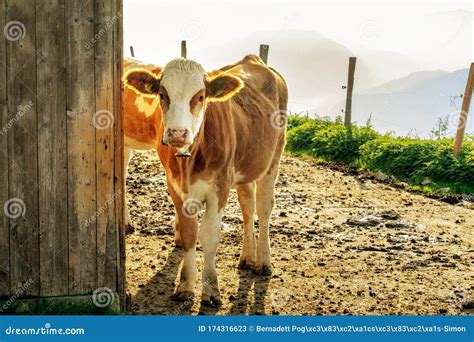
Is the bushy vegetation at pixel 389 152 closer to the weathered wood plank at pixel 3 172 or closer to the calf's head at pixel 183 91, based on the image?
the calf's head at pixel 183 91

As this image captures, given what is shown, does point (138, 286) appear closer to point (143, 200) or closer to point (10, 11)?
point (10, 11)

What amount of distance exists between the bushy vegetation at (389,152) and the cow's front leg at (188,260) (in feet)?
23.2

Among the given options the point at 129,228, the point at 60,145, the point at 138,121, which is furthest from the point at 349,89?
the point at 60,145

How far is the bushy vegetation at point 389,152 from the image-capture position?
13.2 meters

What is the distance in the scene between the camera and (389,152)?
14570mm

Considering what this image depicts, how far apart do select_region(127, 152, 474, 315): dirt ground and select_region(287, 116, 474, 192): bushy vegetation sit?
3.76 feet

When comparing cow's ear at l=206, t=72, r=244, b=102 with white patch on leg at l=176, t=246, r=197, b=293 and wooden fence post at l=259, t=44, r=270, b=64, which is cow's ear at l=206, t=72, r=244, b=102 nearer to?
white patch on leg at l=176, t=246, r=197, b=293

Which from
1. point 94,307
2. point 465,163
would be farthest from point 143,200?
point 465,163

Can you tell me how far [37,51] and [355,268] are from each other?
13.5ft

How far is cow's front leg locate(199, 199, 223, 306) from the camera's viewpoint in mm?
6836

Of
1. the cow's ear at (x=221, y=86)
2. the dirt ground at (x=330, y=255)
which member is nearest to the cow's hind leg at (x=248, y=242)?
the dirt ground at (x=330, y=255)

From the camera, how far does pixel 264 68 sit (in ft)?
29.2

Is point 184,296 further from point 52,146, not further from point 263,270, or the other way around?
point 52,146

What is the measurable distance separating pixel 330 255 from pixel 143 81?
3224 millimetres
